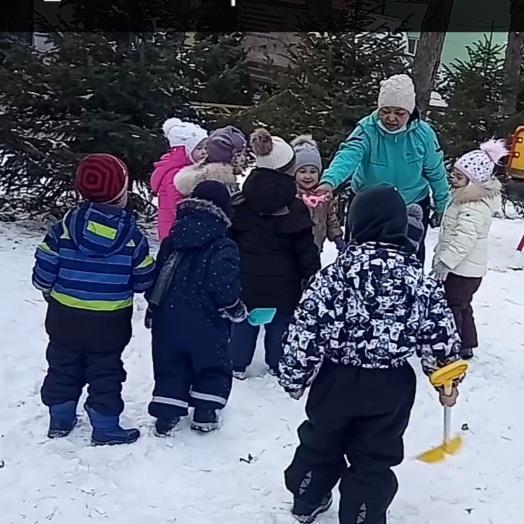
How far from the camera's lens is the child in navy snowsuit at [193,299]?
4.05m

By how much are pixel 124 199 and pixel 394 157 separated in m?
1.99

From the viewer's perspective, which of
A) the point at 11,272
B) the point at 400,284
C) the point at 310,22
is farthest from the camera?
the point at 310,22

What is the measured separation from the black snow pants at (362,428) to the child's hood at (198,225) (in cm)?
113

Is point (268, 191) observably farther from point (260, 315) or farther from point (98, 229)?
point (98, 229)

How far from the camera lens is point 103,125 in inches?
298

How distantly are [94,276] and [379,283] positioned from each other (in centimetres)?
151

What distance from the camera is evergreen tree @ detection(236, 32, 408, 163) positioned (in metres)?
8.77

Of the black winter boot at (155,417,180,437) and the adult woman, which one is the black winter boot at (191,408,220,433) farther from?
the adult woman

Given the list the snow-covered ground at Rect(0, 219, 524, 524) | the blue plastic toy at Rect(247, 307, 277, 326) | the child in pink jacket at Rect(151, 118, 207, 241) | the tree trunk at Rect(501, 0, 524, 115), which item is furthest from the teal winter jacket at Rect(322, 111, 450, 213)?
the tree trunk at Rect(501, 0, 524, 115)

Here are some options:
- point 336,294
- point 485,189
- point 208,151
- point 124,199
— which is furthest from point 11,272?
point 336,294

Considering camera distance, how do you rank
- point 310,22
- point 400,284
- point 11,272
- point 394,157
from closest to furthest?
point 400,284, point 394,157, point 11,272, point 310,22

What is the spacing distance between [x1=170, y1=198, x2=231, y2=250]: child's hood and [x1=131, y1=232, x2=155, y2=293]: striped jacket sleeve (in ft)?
0.59

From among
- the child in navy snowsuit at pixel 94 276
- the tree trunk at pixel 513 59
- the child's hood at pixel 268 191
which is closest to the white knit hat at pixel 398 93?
the child's hood at pixel 268 191

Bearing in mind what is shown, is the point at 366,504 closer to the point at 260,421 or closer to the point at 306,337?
the point at 306,337
